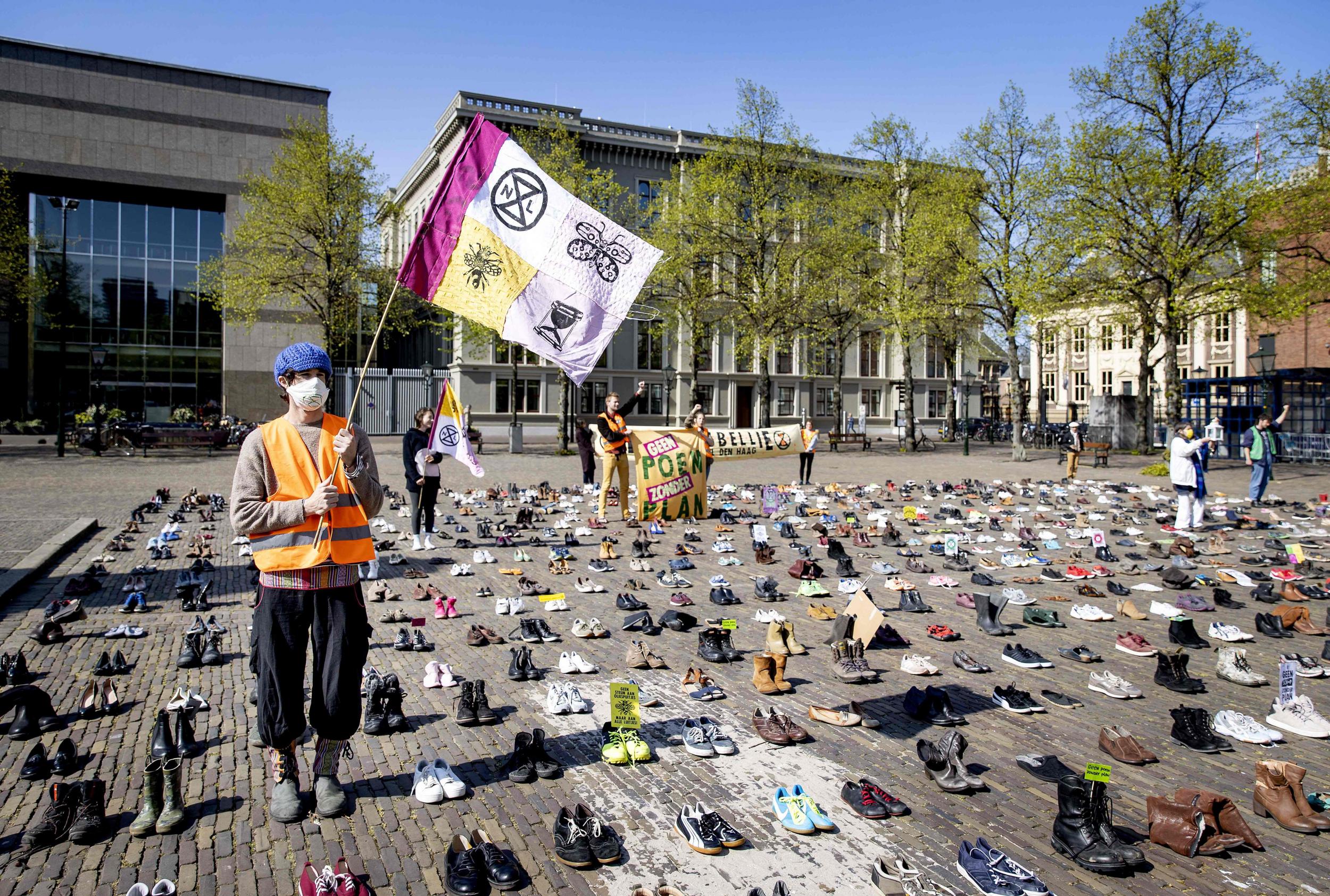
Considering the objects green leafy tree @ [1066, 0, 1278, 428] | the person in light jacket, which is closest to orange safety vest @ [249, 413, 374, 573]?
the person in light jacket

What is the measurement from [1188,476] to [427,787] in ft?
44.2

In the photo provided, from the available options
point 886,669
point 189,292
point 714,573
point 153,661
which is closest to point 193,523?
point 153,661

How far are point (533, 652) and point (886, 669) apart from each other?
9.38 feet

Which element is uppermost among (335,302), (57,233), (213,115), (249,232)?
(213,115)

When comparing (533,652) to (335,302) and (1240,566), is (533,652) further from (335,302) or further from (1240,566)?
(335,302)

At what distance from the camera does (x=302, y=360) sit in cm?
392

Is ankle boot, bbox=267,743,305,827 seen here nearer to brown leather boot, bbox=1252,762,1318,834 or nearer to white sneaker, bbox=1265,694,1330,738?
brown leather boot, bbox=1252,762,1318,834

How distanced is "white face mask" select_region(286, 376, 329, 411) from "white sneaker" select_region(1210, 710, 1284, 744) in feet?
17.7

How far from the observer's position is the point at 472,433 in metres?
32.2

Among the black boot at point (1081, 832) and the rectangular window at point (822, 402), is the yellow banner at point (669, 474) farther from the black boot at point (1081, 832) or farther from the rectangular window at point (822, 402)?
the rectangular window at point (822, 402)

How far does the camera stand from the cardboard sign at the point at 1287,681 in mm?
5004

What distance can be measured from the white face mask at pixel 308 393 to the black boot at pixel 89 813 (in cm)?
205

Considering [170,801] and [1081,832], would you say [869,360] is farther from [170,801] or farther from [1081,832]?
[170,801]

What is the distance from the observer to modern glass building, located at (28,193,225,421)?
43.4 metres
